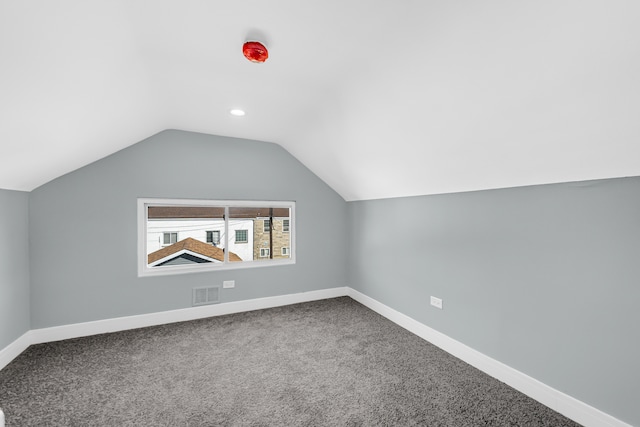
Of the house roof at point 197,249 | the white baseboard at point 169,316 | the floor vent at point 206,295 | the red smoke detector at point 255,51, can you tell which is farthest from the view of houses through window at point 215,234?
the red smoke detector at point 255,51

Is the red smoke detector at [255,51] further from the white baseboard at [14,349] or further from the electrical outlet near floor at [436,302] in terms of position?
the white baseboard at [14,349]

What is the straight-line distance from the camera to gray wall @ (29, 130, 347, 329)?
9.71 feet

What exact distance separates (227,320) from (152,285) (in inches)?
38.8

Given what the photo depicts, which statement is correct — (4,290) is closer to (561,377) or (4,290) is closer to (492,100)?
(492,100)

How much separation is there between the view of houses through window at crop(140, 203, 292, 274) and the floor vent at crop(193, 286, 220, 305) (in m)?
0.35

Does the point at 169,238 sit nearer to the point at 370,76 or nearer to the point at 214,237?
the point at 214,237

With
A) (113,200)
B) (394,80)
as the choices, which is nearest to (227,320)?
(113,200)

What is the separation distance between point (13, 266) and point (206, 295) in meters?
1.80

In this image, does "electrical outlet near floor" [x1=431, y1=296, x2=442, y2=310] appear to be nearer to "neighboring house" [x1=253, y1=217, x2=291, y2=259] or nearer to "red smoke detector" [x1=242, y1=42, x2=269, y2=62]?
"neighboring house" [x1=253, y1=217, x2=291, y2=259]

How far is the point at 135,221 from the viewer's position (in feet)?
10.8

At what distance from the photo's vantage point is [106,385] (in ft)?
7.23

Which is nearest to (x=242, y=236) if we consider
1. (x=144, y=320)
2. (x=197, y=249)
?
(x=197, y=249)

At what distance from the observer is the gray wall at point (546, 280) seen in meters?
1.64

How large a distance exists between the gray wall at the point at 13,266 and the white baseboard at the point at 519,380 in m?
3.86
